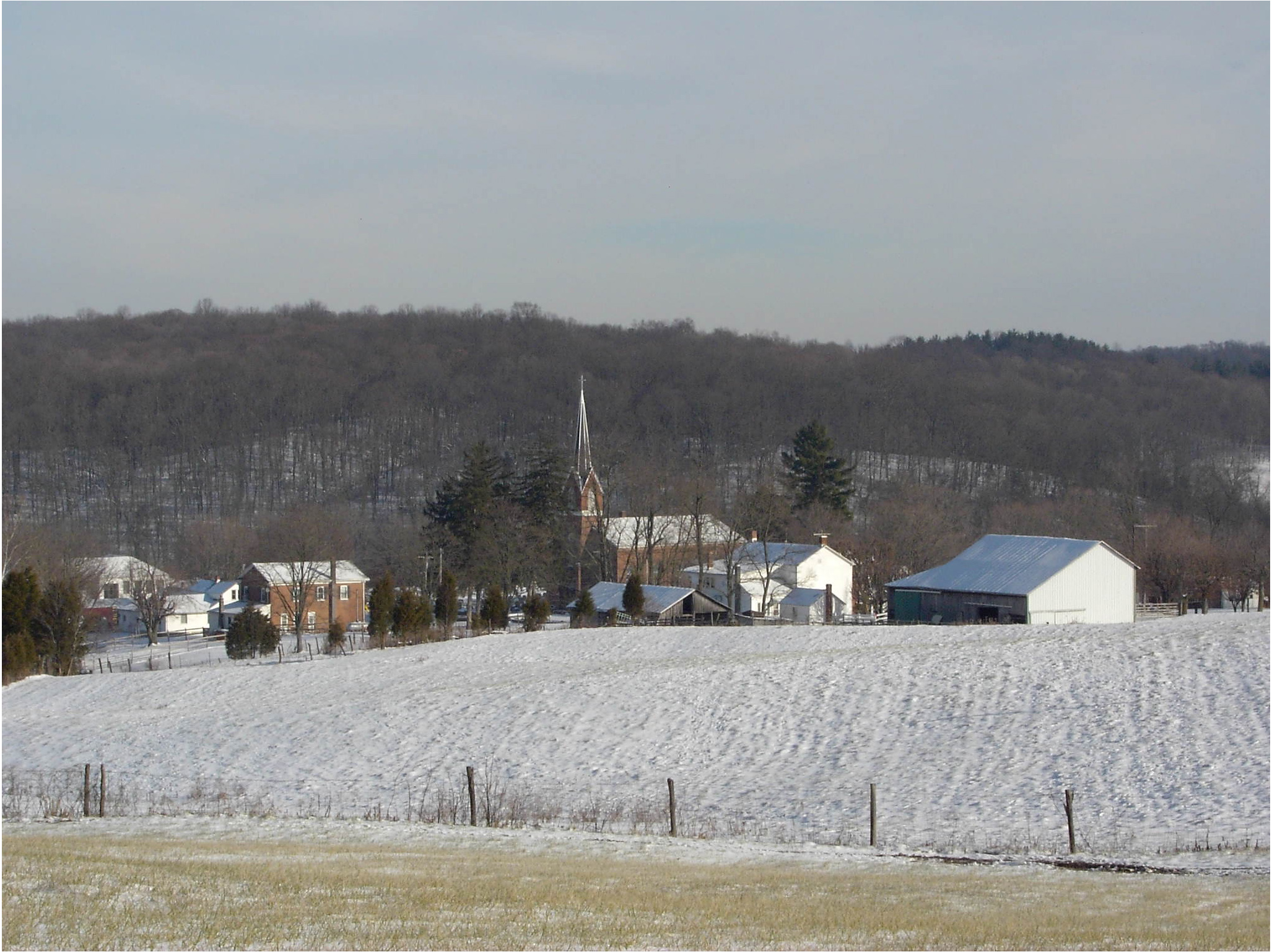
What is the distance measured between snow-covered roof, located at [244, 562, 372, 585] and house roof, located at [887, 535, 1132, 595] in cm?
3198

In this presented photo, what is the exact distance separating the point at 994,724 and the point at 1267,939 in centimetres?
1622

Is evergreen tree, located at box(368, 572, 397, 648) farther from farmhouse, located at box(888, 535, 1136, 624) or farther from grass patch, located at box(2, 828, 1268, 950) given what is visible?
grass patch, located at box(2, 828, 1268, 950)

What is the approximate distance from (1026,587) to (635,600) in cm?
1673

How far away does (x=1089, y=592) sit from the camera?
165ft

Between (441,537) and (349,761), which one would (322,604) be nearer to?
(441,537)

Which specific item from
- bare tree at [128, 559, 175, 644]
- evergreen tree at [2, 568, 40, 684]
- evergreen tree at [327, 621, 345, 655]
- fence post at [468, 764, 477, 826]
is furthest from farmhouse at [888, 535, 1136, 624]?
bare tree at [128, 559, 175, 644]

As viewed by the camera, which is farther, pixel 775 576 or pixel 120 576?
pixel 120 576

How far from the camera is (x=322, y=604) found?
7112cm

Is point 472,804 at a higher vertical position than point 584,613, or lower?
lower

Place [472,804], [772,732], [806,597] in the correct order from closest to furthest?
[472,804] < [772,732] < [806,597]

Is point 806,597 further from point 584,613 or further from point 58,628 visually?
point 58,628

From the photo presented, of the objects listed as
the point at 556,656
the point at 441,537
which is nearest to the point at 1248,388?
the point at 441,537

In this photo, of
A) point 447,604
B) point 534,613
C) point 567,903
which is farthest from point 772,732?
point 534,613

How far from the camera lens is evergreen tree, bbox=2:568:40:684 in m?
39.6
